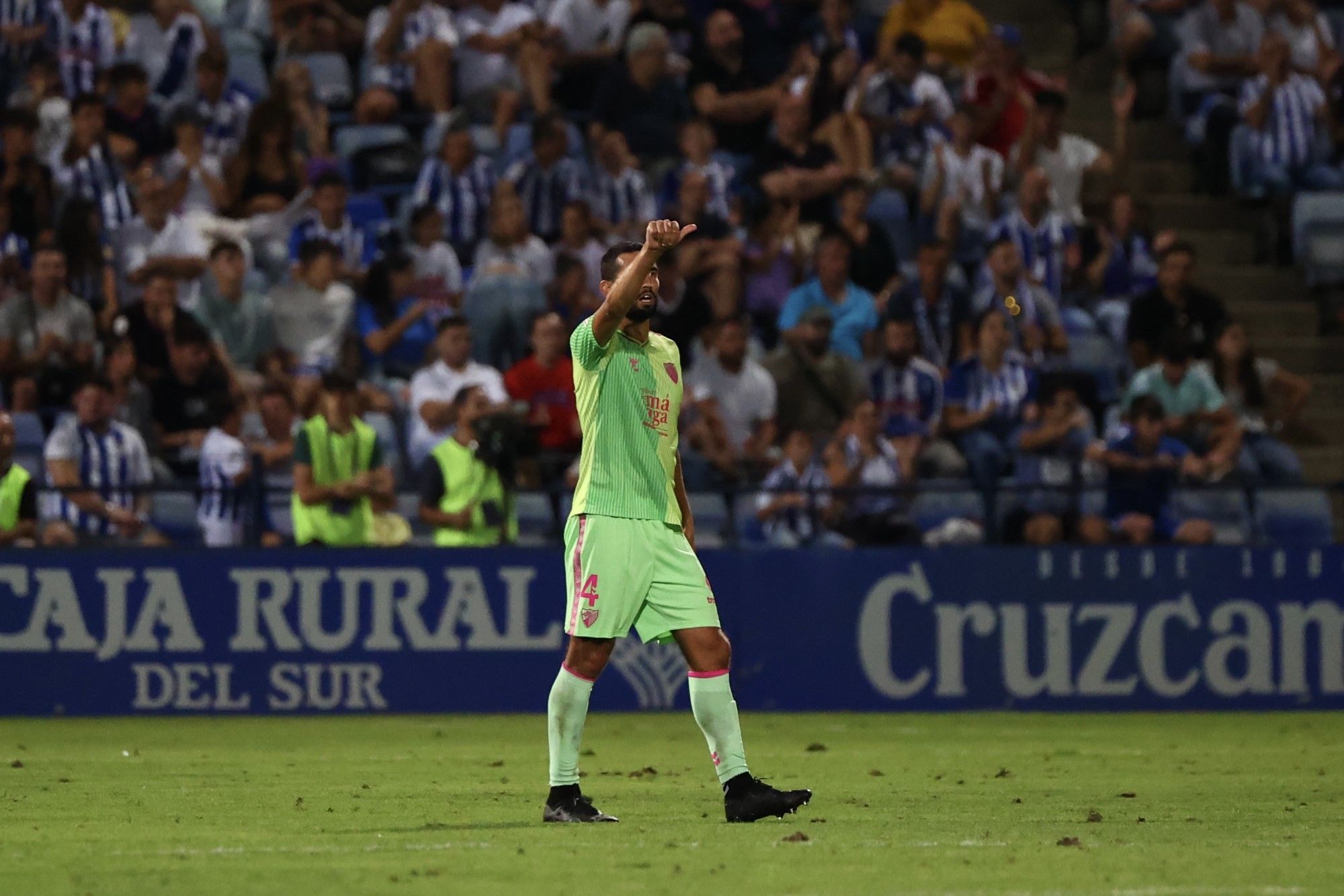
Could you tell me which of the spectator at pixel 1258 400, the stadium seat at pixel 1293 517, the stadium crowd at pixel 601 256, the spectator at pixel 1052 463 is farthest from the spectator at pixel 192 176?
the stadium seat at pixel 1293 517

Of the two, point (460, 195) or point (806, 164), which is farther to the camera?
point (806, 164)

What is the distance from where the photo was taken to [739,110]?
18656 millimetres

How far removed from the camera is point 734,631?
15008mm

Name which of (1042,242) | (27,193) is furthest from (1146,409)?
(27,193)

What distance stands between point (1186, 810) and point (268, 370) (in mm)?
8444

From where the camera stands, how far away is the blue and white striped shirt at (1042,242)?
17734mm

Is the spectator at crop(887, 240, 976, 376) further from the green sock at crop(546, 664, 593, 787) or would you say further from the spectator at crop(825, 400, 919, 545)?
the green sock at crop(546, 664, 593, 787)

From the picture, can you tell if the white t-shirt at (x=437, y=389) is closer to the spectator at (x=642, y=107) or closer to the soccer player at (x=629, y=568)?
the spectator at (x=642, y=107)

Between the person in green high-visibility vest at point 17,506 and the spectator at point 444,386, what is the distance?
8.46 feet

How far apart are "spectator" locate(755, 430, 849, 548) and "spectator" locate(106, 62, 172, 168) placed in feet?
19.2

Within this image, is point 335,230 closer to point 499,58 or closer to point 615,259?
point 499,58

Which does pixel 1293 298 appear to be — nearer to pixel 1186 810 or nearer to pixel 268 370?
pixel 268 370

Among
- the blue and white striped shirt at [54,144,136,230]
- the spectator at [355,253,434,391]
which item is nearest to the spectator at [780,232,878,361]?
the spectator at [355,253,434,391]

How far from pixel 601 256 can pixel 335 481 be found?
379 centimetres
